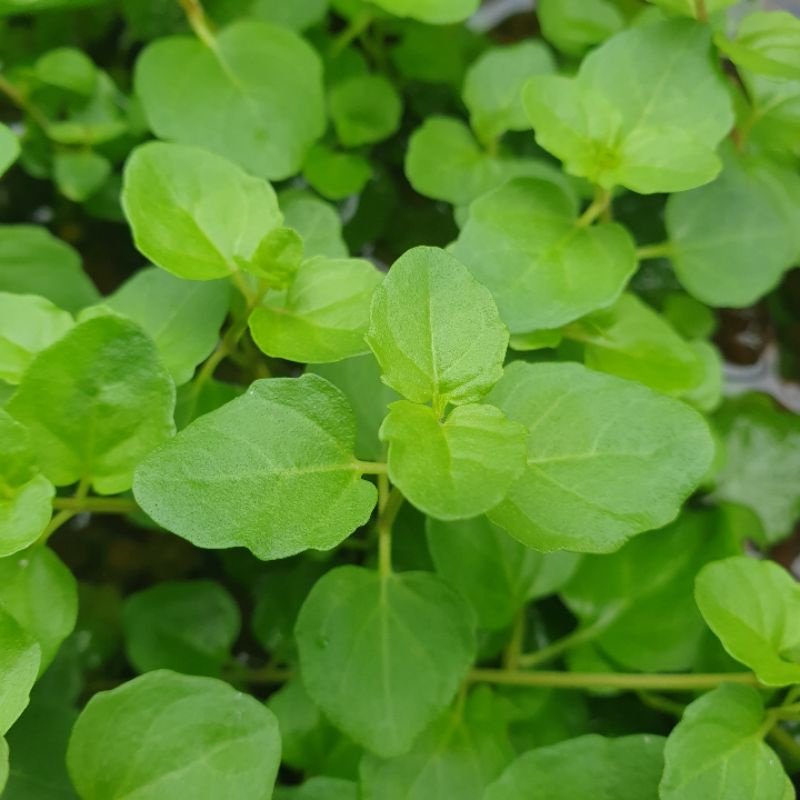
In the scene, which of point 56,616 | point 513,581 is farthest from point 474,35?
point 56,616

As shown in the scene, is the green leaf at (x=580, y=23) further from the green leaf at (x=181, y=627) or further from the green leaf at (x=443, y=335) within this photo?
the green leaf at (x=181, y=627)

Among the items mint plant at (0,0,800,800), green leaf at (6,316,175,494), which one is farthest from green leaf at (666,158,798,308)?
green leaf at (6,316,175,494)

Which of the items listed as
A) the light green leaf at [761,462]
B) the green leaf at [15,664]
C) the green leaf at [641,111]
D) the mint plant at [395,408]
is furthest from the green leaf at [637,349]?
the green leaf at [15,664]

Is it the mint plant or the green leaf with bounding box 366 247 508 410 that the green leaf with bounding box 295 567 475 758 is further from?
the green leaf with bounding box 366 247 508 410

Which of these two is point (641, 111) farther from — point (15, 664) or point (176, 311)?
point (15, 664)

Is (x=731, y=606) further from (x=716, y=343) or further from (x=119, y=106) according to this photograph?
(x=119, y=106)
